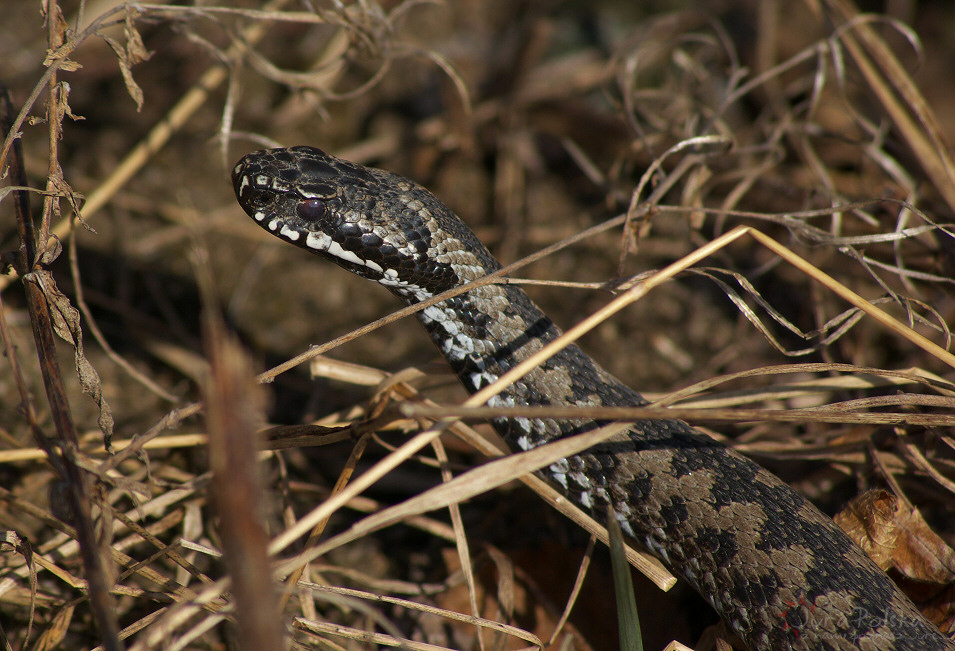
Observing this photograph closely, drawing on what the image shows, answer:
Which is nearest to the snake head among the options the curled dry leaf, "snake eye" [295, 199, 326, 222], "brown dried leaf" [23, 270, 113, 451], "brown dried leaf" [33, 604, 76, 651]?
"snake eye" [295, 199, 326, 222]

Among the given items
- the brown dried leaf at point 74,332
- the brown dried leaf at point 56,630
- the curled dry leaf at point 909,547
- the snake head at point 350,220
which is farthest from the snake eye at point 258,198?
the curled dry leaf at point 909,547

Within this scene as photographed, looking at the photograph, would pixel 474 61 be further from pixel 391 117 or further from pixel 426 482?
pixel 426 482

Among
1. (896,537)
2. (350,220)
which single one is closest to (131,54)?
(350,220)

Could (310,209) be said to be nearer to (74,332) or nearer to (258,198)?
(258,198)

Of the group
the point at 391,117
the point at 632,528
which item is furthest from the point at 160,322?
the point at 632,528

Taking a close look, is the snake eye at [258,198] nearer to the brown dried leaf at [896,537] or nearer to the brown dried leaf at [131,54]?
the brown dried leaf at [131,54]

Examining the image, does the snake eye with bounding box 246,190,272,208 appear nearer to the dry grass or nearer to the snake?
the snake
